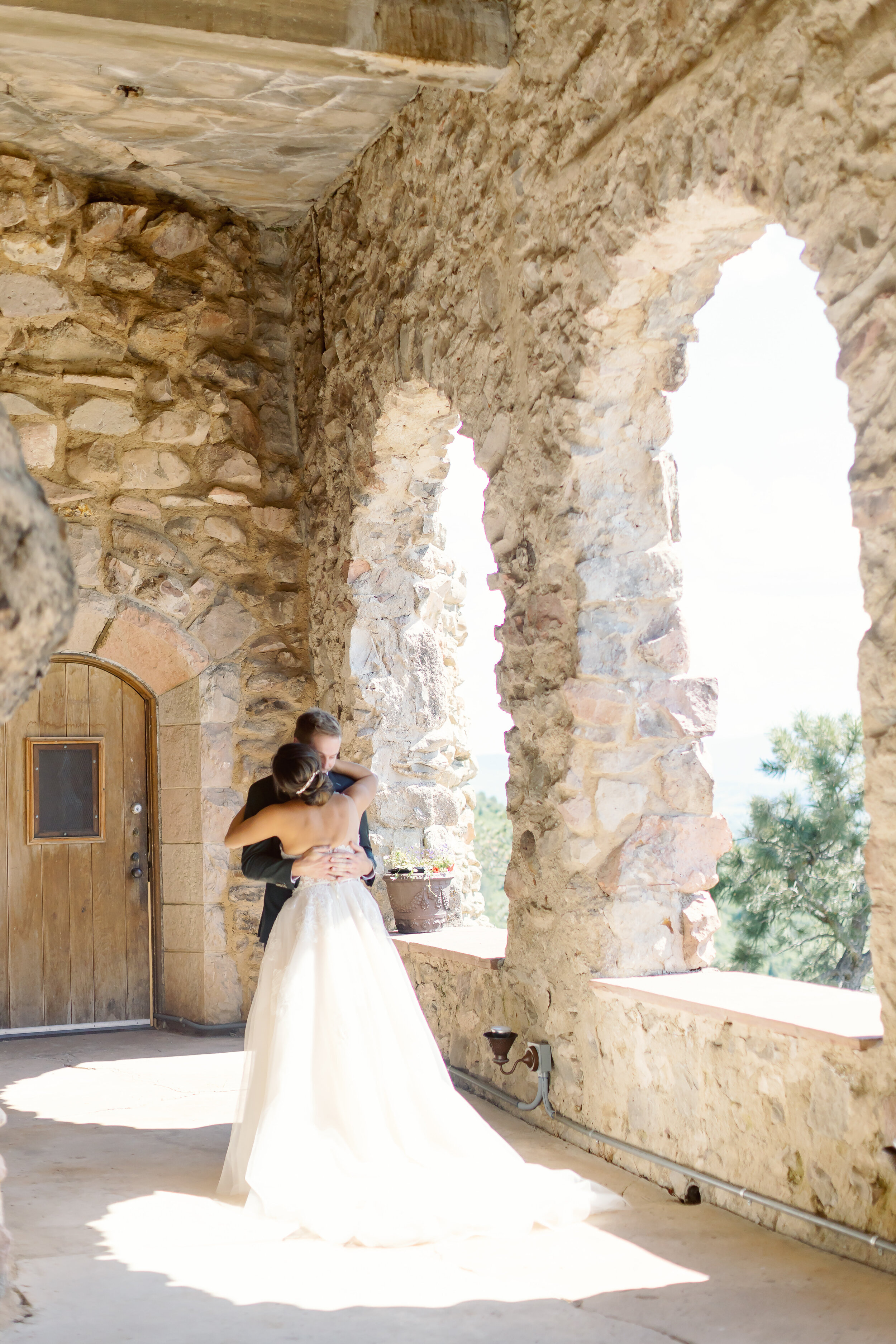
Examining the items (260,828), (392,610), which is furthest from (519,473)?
(392,610)

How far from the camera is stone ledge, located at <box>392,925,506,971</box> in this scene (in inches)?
163

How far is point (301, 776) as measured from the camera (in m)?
3.24

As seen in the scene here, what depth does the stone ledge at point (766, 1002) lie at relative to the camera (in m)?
2.62

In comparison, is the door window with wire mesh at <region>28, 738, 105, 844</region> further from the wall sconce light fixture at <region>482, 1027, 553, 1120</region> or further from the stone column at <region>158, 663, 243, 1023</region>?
the wall sconce light fixture at <region>482, 1027, 553, 1120</region>

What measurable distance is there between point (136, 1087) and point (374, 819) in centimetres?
135

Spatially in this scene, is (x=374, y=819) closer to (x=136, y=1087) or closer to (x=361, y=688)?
(x=361, y=688)

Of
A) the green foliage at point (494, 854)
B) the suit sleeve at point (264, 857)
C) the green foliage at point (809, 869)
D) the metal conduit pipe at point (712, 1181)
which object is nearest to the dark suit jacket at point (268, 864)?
the suit sleeve at point (264, 857)

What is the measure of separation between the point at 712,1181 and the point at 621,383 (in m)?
2.12

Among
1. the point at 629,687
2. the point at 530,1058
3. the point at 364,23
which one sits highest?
the point at 364,23

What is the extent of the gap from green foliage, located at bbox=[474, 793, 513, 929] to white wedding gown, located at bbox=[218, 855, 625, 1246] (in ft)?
45.4

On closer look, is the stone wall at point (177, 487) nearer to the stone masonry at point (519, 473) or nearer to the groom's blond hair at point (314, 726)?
the stone masonry at point (519, 473)

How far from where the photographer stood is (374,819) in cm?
508

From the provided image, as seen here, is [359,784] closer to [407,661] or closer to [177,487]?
[407,661]

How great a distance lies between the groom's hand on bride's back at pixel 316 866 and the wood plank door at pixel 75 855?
2.42 metres
